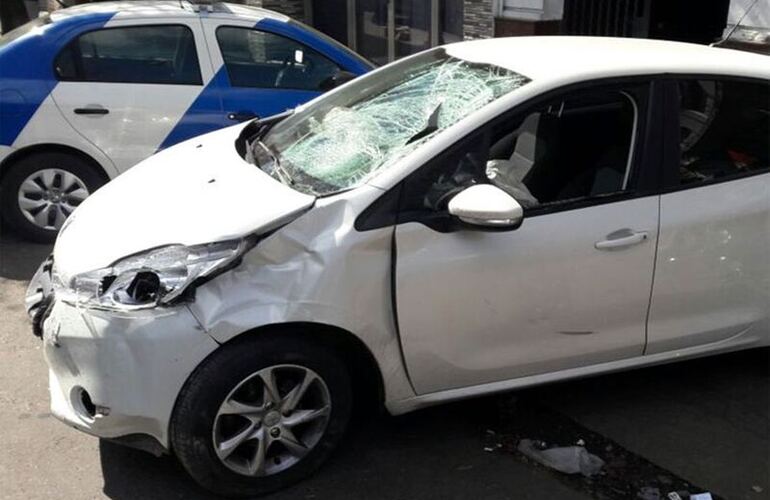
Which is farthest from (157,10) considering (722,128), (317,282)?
(722,128)

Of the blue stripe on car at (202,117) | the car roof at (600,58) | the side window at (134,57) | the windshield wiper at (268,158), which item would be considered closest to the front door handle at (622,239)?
the car roof at (600,58)

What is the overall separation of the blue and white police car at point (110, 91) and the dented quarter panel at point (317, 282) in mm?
3096

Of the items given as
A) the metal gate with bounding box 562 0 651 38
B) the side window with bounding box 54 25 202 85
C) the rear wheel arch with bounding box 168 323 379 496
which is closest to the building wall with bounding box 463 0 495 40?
the metal gate with bounding box 562 0 651 38

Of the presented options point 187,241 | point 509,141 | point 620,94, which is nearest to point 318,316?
point 187,241

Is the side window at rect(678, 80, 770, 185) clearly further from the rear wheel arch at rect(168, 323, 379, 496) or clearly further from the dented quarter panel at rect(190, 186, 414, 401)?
the rear wheel arch at rect(168, 323, 379, 496)

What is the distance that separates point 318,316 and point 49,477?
127 centimetres

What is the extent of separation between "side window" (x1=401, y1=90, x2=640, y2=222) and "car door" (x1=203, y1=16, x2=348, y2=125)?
9.48ft

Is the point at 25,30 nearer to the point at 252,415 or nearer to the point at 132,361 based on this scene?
the point at 132,361

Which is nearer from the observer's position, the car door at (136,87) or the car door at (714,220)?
the car door at (714,220)

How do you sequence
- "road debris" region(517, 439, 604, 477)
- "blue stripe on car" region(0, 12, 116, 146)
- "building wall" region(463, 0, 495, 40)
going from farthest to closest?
"building wall" region(463, 0, 495, 40) < "blue stripe on car" region(0, 12, 116, 146) < "road debris" region(517, 439, 604, 477)

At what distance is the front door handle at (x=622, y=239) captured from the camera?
3.54 m

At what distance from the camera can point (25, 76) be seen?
584cm

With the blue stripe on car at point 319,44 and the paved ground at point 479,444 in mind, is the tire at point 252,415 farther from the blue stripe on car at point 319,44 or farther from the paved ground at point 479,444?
the blue stripe on car at point 319,44

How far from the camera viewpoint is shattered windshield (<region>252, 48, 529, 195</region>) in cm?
353
